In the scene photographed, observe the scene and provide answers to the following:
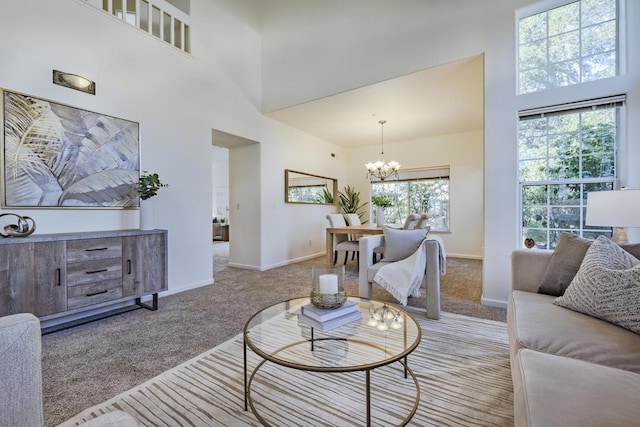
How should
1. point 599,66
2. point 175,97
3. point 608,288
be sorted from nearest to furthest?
point 608,288
point 599,66
point 175,97

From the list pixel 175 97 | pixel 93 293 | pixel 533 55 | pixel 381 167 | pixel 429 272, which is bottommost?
pixel 93 293

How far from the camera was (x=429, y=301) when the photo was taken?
2580mm

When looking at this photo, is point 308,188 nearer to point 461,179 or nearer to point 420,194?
point 420,194

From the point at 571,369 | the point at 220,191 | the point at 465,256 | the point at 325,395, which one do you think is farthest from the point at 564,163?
the point at 220,191

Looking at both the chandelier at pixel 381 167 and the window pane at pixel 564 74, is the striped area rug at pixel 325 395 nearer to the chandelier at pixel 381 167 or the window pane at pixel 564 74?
the window pane at pixel 564 74

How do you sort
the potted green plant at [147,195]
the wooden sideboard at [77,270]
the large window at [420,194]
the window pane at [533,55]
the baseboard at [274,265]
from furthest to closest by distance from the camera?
the large window at [420,194] → the baseboard at [274,265] → the potted green plant at [147,195] → the window pane at [533,55] → the wooden sideboard at [77,270]

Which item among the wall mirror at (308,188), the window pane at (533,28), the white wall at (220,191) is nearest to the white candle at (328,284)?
the window pane at (533,28)

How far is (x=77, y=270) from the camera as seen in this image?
2.34 m

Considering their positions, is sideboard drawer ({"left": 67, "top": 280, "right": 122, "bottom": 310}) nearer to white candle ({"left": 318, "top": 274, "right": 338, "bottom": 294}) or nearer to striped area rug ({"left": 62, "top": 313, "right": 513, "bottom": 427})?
striped area rug ({"left": 62, "top": 313, "right": 513, "bottom": 427})

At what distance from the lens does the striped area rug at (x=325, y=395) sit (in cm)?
136

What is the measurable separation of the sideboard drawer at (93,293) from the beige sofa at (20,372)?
1793mm

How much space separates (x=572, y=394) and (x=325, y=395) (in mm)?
1081

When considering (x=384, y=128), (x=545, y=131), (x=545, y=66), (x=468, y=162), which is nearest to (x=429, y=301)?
(x=545, y=131)

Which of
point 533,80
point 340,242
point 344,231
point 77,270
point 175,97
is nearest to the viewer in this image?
point 77,270
